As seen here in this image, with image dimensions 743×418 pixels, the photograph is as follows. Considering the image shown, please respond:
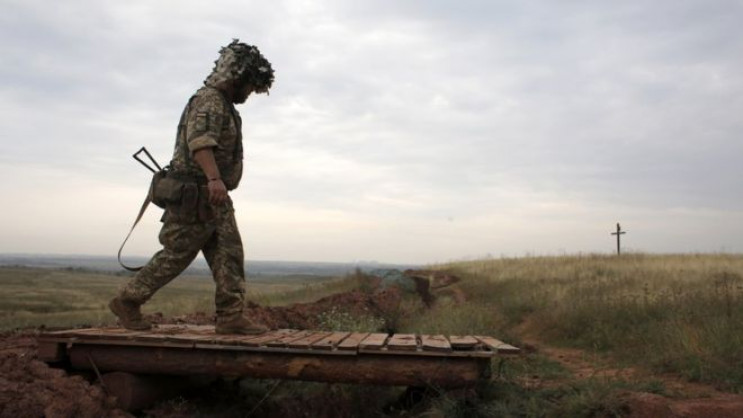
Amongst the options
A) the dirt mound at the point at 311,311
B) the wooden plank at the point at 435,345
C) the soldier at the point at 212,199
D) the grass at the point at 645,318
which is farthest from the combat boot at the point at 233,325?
the grass at the point at 645,318

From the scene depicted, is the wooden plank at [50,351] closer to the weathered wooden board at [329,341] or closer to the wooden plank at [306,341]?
the wooden plank at [306,341]

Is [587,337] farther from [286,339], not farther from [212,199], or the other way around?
[212,199]

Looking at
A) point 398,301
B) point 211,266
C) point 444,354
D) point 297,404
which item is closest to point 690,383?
point 444,354

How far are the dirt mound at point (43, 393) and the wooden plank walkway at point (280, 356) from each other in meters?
0.17

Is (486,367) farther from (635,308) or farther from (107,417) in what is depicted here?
(635,308)

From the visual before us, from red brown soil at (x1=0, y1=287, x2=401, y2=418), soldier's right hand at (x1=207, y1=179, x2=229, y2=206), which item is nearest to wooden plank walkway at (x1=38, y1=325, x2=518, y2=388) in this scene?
red brown soil at (x1=0, y1=287, x2=401, y2=418)

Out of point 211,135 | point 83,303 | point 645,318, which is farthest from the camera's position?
point 83,303

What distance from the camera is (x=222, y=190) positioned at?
4.62 meters

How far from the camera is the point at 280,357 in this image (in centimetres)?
459

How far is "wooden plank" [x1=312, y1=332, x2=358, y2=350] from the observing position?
4.50 metres

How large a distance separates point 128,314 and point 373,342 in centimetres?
205

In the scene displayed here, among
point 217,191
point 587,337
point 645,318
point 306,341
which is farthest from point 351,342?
point 645,318

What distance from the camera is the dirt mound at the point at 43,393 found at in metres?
4.04

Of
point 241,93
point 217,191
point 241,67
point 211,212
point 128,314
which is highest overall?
point 241,67
